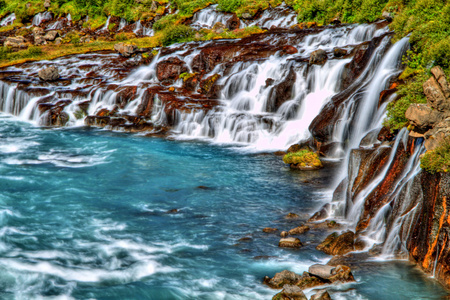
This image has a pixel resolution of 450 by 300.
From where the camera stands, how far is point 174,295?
944 centimetres

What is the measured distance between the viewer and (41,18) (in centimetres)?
5781

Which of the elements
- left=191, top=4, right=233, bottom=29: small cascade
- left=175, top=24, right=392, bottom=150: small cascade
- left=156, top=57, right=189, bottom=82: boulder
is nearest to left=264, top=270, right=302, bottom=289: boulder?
left=175, top=24, right=392, bottom=150: small cascade

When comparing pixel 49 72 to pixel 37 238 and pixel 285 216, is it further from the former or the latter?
pixel 285 216

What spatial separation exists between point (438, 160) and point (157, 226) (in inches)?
312

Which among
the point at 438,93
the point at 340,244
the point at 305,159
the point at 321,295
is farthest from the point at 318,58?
the point at 321,295

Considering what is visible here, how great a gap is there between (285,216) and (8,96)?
26275mm

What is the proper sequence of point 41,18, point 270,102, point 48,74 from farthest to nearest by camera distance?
point 41,18, point 48,74, point 270,102

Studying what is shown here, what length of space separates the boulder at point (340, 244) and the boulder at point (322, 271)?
1392 millimetres

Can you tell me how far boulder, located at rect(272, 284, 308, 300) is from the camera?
27.4ft

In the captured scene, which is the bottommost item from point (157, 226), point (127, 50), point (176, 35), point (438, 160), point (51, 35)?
point (157, 226)

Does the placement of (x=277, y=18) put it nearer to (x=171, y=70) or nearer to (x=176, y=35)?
(x=176, y=35)

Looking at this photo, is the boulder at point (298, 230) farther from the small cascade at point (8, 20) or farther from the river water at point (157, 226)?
the small cascade at point (8, 20)

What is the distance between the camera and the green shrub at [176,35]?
37594 millimetres

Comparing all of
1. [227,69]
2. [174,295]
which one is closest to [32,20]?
[227,69]
